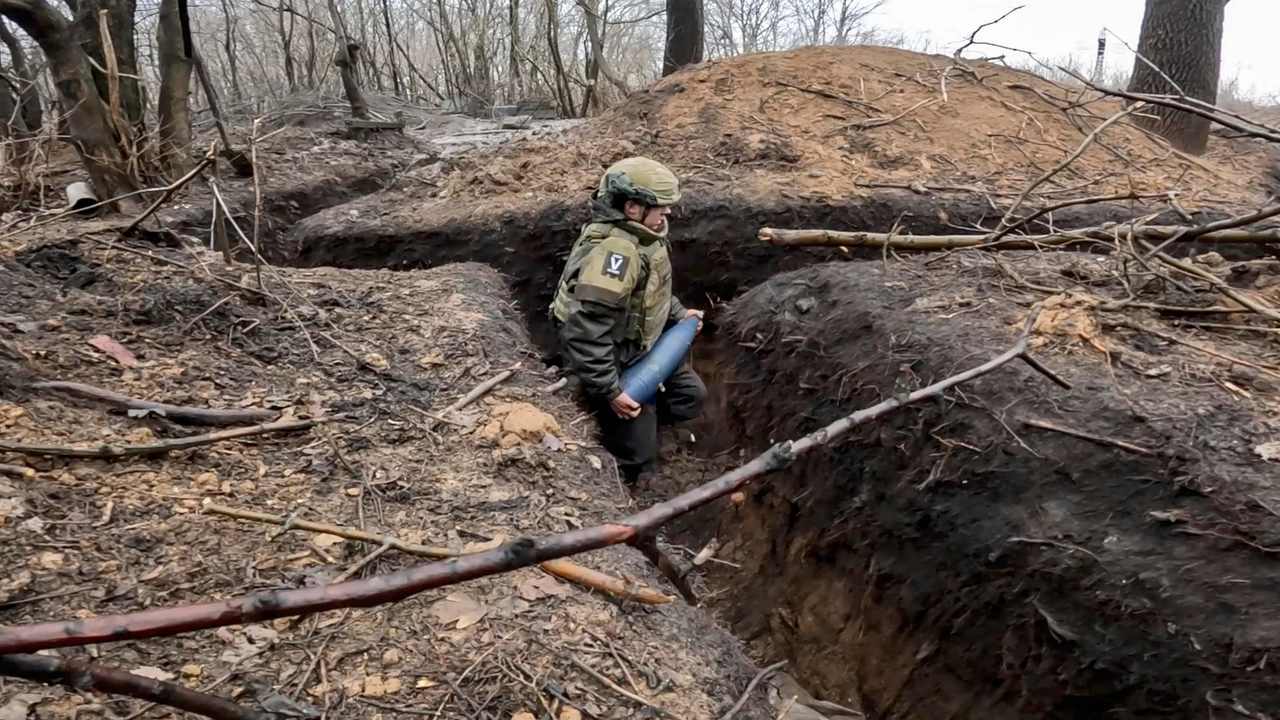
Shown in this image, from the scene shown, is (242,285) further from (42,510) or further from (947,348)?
(947,348)

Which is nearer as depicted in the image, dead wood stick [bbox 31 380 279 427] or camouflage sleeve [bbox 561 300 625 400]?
dead wood stick [bbox 31 380 279 427]

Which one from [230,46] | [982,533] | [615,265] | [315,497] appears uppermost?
[230,46]

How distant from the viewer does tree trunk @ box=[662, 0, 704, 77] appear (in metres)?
10.6

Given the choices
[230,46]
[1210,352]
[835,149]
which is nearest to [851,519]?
[1210,352]

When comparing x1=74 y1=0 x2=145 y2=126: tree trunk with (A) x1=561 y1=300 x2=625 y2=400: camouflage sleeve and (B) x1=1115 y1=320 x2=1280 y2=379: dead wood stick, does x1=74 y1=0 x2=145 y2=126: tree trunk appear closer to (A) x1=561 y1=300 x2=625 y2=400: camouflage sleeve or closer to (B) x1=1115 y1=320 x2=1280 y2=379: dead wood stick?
(A) x1=561 y1=300 x2=625 y2=400: camouflage sleeve

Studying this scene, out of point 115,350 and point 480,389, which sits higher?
point 115,350

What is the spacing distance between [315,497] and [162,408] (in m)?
0.79

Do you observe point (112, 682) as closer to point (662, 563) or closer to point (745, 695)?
point (745, 695)

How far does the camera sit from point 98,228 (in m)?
4.82

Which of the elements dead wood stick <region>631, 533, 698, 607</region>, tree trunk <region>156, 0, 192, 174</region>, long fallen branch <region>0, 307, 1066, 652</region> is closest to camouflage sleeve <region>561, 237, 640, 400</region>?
dead wood stick <region>631, 533, 698, 607</region>

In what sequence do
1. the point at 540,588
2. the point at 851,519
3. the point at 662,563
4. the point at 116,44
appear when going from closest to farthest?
the point at 540,588
the point at 662,563
the point at 851,519
the point at 116,44

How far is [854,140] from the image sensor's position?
6953mm

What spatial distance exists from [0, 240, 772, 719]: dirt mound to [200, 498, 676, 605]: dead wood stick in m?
0.04

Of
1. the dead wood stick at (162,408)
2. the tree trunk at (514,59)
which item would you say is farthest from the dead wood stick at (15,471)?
the tree trunk at (514,59)
